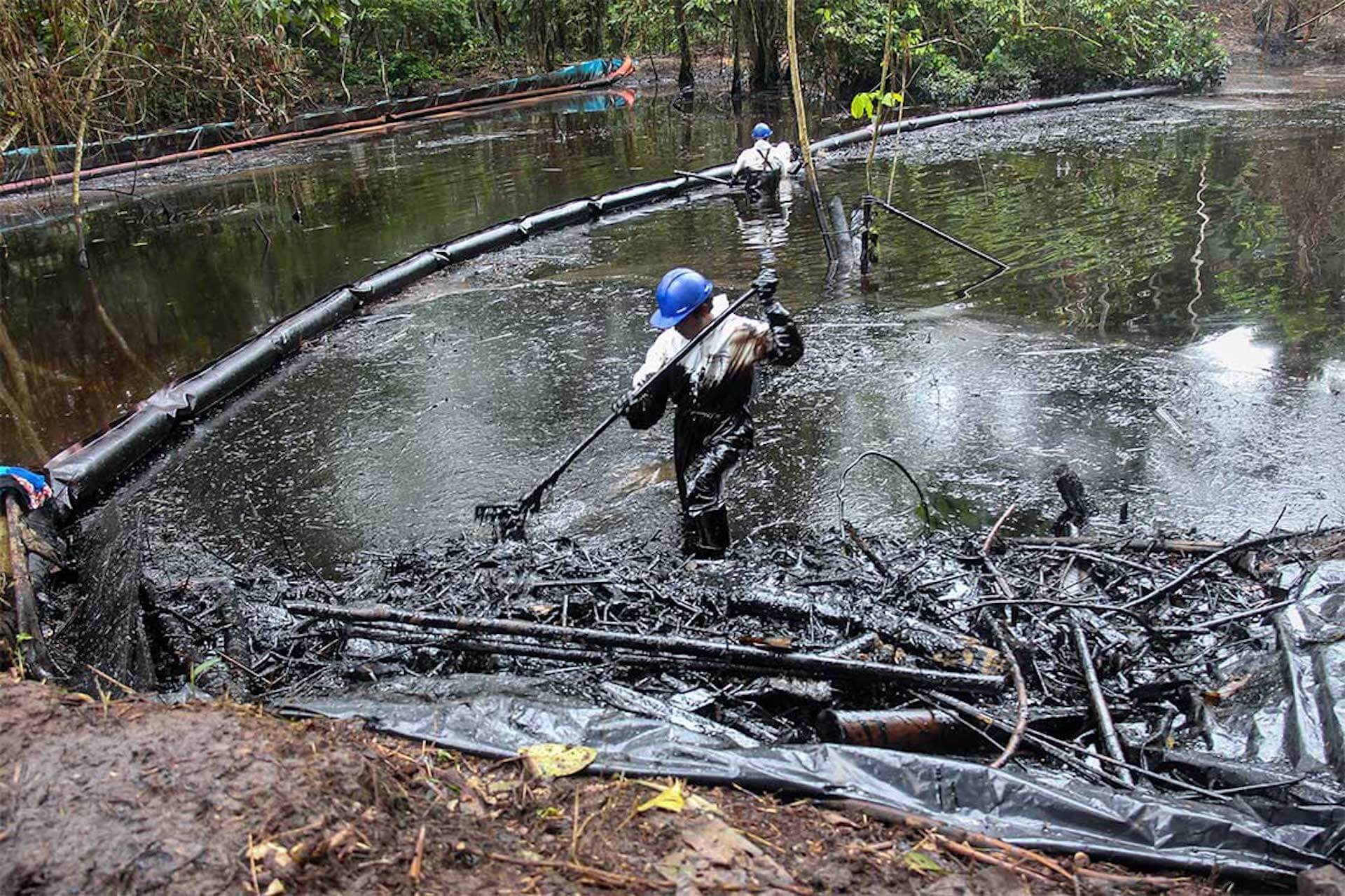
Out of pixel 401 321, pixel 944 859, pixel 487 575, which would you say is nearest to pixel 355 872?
pixel 944 859

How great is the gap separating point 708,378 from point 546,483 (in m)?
1.03

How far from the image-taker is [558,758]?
2.79 m

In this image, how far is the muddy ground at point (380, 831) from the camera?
2.22m

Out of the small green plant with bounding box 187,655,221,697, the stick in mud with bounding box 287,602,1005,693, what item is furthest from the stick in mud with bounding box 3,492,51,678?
the stick in mud with bounding box 287,602,1005,693

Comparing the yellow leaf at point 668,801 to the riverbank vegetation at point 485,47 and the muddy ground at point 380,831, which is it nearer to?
the muddy ground at point 380,831

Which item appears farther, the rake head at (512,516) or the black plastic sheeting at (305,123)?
the black plastic sheeting at (305,123)

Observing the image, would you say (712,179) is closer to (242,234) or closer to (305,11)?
(305,11)

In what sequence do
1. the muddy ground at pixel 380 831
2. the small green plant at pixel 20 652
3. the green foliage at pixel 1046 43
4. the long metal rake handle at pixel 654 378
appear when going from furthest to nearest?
the green foliage at pixel 1046 43, the long metal rake handle at pixel 654 378, the small green plant at pixel 20 652, the muddy ground at pixel 380 831

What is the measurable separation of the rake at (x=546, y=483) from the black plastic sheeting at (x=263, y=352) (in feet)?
9.17

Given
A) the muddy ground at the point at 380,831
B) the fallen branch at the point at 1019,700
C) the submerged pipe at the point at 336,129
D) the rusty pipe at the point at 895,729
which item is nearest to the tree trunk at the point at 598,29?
the submerged pipe at the point at 336,129

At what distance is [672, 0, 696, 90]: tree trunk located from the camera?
25473 millimetres

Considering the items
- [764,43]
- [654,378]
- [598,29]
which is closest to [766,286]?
[654,378]

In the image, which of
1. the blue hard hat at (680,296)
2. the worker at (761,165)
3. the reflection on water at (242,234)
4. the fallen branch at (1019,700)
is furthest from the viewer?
the worker at (761,165)

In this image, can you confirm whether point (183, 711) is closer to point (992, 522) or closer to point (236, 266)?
point (992, 522)
